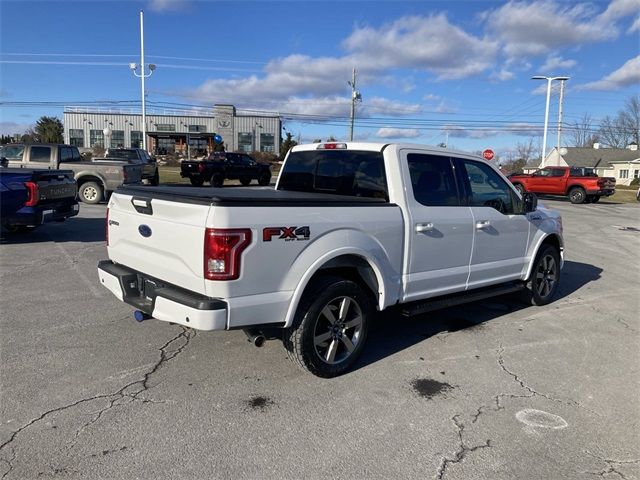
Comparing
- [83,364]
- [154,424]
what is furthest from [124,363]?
[154,424]

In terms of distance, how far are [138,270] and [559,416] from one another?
135 inches

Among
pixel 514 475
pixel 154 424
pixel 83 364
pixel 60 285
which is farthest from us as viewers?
pixel 60 285

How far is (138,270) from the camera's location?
4086 millimetres

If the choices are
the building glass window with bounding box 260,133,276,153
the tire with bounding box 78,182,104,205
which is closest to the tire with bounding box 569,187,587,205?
the tire with bounding box 78,182,104,205

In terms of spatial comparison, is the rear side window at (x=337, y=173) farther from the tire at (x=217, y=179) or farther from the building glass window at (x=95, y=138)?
the building glass window at (x=95, y=138)

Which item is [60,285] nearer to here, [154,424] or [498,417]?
[154,424]

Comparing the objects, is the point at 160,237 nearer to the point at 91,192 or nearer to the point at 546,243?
the point at 546,243

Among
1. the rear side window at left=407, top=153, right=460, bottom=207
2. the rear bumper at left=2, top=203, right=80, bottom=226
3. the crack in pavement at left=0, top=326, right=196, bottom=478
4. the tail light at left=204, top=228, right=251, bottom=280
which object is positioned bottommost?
the crack in pavement at left=0, top=326, right=196, bottom=478

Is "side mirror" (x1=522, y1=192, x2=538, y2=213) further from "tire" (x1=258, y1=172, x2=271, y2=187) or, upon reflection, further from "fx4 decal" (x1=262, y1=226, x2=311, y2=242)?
"tire" (x1=258, y1=172, x2=271, y2=187)

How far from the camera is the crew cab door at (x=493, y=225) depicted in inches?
203

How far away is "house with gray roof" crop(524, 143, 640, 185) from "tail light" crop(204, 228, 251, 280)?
70.1 meters

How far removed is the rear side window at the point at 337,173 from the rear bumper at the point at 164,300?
1931 millimetres

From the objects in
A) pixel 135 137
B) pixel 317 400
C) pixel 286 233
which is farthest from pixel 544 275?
Answer: pixel 135 137

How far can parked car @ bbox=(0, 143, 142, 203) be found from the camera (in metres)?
15.5
